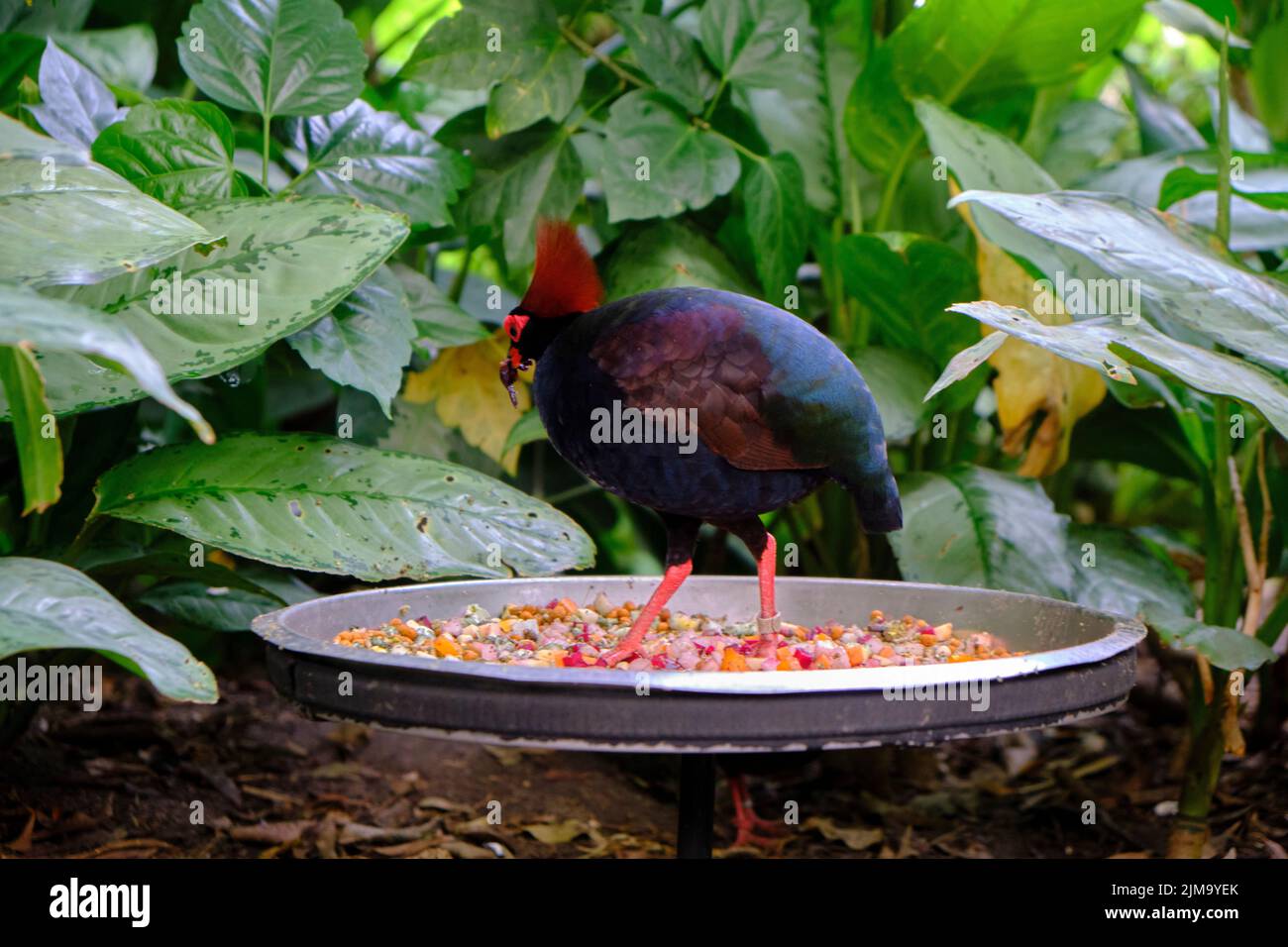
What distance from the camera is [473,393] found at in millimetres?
2600

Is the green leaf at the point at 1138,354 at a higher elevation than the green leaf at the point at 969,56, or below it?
below

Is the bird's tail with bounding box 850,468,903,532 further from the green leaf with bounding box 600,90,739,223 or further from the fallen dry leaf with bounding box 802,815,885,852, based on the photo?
the fallen dry leaf with bounding box 802,815,885,852

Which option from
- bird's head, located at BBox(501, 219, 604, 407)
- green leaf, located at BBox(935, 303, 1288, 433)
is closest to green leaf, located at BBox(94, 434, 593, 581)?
bird's head, located at BBox(501, 219, 604, 407)

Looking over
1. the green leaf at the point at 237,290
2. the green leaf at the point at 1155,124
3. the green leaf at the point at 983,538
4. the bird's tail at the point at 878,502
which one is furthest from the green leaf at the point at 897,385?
the green leaf at the point at 1155,124

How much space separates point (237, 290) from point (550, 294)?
1.62 ft

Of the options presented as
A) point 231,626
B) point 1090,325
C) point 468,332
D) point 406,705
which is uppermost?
point 1090,325

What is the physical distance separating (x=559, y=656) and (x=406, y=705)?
366 mm

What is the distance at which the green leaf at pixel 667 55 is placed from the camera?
96.7 inches

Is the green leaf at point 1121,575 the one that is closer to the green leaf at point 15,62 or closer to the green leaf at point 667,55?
the green leaf at point 667,55

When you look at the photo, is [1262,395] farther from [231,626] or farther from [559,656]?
[231,626]

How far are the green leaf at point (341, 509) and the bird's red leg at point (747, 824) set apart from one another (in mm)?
951

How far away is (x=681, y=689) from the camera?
1.13m

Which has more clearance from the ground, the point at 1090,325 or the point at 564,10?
the point at 564,10
